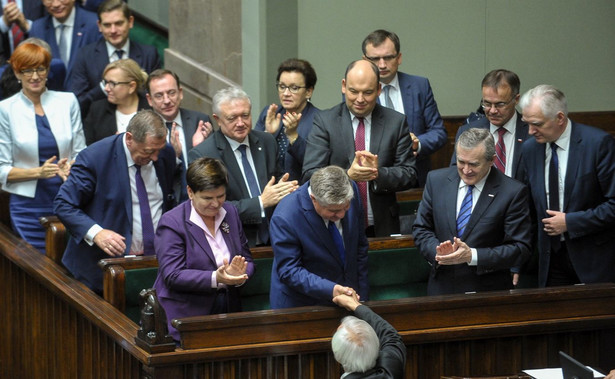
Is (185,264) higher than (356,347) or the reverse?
higher

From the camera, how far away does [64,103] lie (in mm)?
5633

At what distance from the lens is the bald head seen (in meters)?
4.91

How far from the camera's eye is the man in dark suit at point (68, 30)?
679 centimetres

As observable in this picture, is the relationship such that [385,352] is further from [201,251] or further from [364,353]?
[201,251]

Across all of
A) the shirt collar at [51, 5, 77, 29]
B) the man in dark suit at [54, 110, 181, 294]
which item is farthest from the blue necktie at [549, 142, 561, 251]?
the shirt collar at [51, 5, 77, 29]

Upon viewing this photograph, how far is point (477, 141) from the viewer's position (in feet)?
14.2

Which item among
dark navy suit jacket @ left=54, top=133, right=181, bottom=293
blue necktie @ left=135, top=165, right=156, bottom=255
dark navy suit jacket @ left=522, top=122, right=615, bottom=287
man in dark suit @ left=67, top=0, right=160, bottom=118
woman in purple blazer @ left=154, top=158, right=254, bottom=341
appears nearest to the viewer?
woman in purple blazer @ left=154, top=158, right=254, bottom=341

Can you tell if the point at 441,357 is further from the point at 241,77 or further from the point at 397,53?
the point at 241,77

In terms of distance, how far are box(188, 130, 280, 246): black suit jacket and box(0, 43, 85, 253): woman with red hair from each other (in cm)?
94

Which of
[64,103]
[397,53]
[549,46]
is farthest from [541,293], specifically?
[549,46]

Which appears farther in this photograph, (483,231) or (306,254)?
(483,231)

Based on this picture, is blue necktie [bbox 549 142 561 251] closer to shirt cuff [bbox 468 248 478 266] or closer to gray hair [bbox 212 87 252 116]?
shirt cuff [bbox 468 248 478 266]

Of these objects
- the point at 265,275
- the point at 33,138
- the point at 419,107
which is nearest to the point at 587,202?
the point at 419,107

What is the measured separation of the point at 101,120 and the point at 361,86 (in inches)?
61.1
